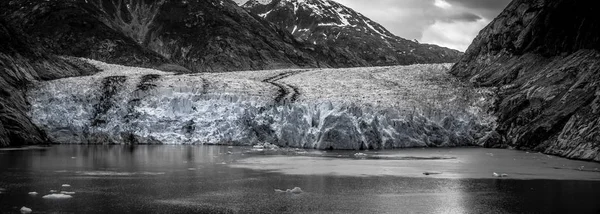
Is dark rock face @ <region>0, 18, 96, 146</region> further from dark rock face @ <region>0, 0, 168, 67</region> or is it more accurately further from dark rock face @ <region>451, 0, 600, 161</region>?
dark rock face @ <region>0, 0, 168, 67</region>

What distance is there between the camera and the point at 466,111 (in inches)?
1757

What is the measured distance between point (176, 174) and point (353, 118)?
60.0 ft

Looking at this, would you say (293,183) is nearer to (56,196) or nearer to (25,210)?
(56,196)

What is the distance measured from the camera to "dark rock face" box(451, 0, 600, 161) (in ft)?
108

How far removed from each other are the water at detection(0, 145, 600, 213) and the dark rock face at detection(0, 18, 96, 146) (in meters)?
7.19

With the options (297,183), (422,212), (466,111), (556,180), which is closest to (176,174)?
(297,183)

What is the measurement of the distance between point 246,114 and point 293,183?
2208 cm

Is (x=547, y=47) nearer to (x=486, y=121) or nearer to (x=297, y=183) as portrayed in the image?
(x=486, y=121)

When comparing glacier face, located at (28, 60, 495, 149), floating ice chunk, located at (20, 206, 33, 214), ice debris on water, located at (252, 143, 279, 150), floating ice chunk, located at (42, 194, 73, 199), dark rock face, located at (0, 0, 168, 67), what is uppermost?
dark rock face, located at (0, 0, 168, 67)

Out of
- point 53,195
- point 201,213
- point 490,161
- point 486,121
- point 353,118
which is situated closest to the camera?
point 201,213

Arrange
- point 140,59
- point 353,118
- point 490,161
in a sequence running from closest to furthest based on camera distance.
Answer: point 490,161 < point 353,118 < point 140,59

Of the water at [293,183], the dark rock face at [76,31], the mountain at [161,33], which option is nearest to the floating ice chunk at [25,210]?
the water at [293,183]

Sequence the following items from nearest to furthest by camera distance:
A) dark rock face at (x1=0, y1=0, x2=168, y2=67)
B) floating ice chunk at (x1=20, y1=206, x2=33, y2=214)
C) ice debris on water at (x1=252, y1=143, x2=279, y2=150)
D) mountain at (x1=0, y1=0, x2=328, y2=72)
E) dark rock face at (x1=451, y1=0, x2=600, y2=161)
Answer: floating ice chunk at (x1=20, y1=206, x2=33, y2=214) < dark rock face at (x1=451, y1=0, x2=600, y2=161) < ice debris on water at (x1=252, y1=143, x2=279, y2=150) < dark rock face at (x1=0, y1=0, x2=168, y2=67) < mountain at (x1=0, y1=0, x2=328, y2=72)

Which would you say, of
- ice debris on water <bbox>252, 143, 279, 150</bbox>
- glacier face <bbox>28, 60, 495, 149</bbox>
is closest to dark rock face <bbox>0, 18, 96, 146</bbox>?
glacier face <bbox>28, 60, 495, 149</bbox>
